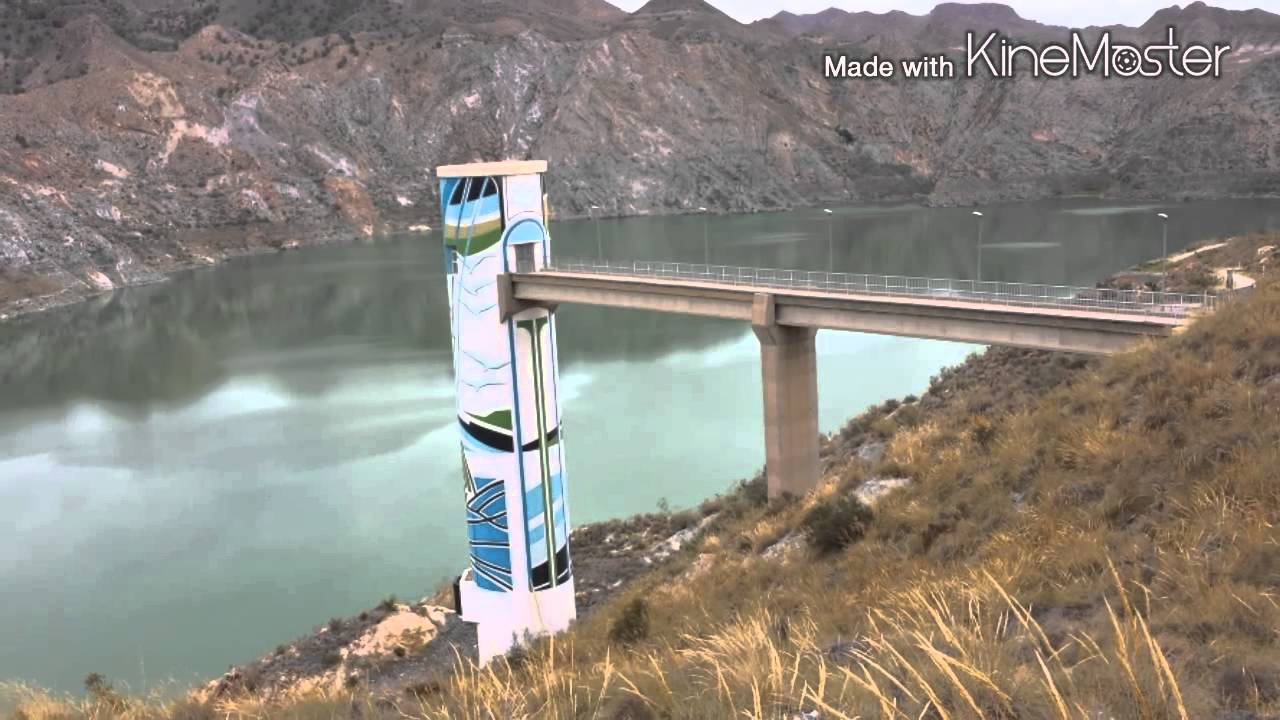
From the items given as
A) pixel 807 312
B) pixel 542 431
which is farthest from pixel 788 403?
pixel 542 431

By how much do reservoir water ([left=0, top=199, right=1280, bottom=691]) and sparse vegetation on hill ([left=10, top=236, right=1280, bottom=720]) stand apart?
12.9m

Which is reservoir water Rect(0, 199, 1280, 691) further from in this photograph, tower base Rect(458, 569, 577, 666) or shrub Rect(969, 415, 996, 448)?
shrub Rect(969, 415, 996, 448)

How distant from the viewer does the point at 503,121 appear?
154 m

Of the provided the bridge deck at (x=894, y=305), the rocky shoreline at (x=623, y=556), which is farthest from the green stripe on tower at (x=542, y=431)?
the rocky shoreline at (x=623, y=556)

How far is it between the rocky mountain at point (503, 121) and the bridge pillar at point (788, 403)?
8628cm

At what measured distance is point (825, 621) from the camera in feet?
28.7

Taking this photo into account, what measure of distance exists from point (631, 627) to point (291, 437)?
32.7m

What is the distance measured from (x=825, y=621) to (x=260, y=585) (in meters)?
21.1

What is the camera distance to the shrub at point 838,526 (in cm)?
1270

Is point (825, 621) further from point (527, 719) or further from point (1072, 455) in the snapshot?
point (1072, 455)

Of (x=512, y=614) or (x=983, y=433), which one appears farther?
(x=512, y=614)

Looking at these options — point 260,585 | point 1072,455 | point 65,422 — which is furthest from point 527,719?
point 65,422

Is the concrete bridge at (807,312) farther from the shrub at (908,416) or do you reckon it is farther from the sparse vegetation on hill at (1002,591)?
the shrub at (908,416)

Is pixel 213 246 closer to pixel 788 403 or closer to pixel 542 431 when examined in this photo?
pixel 542 431
